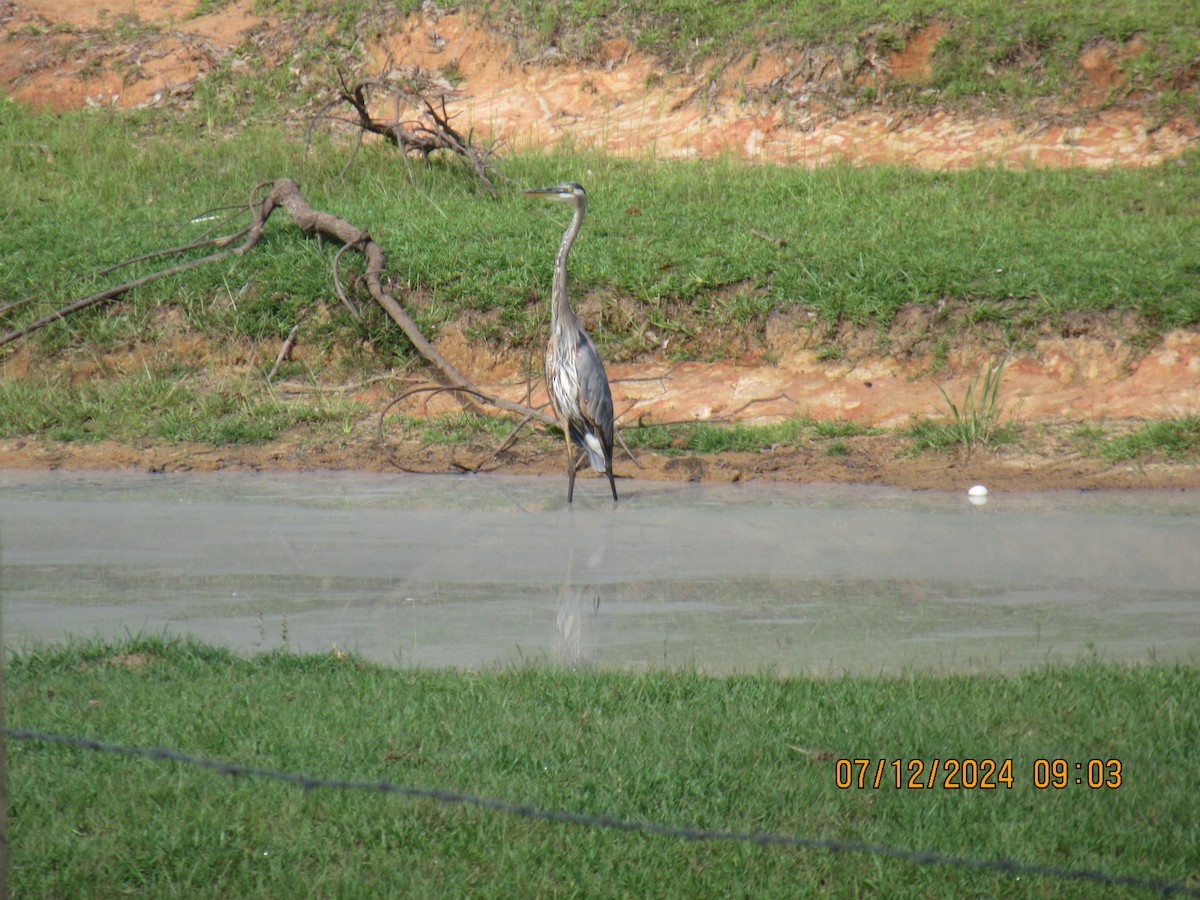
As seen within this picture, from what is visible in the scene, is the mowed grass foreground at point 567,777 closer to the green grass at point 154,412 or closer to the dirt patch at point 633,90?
the green grass at point 154,412

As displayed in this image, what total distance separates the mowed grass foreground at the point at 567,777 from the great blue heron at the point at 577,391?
117 inches

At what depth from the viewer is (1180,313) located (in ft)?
Answer: 27.5

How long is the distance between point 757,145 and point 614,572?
8.68m

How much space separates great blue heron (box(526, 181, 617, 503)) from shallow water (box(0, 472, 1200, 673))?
24 cm

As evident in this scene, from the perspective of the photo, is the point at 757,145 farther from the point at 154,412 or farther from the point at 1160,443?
the point at 154,412

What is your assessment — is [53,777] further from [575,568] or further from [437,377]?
[437,377]

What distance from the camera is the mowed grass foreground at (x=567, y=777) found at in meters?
3.04

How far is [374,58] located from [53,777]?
13572 mm

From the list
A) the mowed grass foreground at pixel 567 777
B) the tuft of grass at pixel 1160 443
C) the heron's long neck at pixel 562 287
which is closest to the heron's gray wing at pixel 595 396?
the heron's long neck at pixel 562 287

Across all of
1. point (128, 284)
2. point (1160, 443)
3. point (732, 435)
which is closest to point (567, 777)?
point (732, 435)

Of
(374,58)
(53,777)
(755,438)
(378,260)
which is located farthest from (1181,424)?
(374,58)

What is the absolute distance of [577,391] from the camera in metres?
7.11

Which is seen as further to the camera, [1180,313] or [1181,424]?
[1180,313]

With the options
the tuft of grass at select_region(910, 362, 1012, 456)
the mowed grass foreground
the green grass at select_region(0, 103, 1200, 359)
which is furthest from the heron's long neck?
the mowed grass foreground
